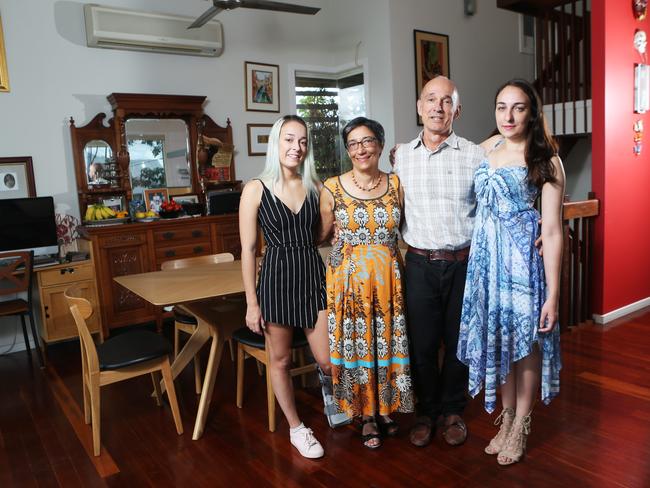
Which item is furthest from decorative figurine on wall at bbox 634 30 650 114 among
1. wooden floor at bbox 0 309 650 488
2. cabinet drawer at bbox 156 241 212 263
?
cabinet drawer at bbox 156 241 212 263

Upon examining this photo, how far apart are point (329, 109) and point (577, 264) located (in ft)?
10.7

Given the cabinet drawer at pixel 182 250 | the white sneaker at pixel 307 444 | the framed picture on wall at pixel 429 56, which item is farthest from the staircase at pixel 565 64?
the white sneaker at pixel 307 444

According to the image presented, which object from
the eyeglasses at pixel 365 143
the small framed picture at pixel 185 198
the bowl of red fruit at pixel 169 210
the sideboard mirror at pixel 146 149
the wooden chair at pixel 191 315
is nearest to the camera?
the eyeglasses at pixel 365 143

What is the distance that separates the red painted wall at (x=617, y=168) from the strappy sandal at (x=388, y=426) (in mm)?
2352

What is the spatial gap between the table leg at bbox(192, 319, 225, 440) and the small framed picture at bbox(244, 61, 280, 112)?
10.6 ft

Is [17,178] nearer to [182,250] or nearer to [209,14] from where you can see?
[182,250]

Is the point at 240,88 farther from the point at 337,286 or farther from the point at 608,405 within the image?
the point at 608,405

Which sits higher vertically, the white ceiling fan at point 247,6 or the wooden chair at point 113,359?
the white ceiling fan at point 247,6

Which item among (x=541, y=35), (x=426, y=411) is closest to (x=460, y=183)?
(x=426, y=411)

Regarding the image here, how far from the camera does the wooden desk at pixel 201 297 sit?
8.43 feet

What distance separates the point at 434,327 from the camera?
231 centimetres

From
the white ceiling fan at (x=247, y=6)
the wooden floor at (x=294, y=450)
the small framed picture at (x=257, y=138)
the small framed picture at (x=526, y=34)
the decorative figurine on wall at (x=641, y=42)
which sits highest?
the small framed picture at (x=526, y=34)

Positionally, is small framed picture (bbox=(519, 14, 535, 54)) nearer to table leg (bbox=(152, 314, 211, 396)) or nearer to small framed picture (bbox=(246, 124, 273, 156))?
small framed picture (bbox=(246, 124, 273, 156))

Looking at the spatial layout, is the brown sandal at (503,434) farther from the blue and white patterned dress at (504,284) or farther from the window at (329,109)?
the window at (329,109)
